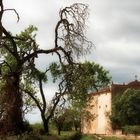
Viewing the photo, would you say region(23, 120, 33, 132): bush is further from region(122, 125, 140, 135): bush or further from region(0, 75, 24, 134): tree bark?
region(122, 125, 140, 135): bush

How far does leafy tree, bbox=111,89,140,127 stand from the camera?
76.4 m

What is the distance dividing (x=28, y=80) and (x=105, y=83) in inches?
2629

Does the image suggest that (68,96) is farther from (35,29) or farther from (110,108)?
(110,108)

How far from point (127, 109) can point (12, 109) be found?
54.0m

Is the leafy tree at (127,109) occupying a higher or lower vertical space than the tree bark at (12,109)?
higher

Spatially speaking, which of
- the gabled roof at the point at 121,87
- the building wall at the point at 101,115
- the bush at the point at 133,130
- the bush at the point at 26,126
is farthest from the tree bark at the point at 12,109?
the gabled roof at the point at 121,87

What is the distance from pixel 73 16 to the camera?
89.9ft

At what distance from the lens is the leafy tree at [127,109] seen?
76438 mm

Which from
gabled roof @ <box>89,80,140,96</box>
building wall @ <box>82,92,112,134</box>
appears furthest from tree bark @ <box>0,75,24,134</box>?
gabled roof @ <box>89,80,140,96</box>

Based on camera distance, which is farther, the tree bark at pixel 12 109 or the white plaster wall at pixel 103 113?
the white plaster wall at pixel 103 113

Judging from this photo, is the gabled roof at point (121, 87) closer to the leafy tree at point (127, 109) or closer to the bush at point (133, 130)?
the leafy tree at point (127, 109)

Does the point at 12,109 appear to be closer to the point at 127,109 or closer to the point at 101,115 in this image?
the point at 127,109

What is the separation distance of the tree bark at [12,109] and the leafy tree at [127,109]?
51010mm

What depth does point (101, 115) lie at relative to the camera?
306 ft
